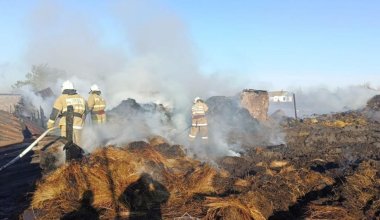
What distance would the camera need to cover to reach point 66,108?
326 inches

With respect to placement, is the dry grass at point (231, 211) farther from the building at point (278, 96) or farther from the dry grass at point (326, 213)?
the building at point (278, 96)

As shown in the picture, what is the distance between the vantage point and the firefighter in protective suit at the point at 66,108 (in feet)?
27.1

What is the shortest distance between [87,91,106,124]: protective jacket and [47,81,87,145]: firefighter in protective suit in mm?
1743

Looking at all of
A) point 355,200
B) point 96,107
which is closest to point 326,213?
point 355,200

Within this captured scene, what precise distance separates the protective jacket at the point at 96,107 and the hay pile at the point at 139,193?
3532mm

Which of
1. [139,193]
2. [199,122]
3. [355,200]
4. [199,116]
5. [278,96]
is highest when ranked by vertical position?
[278,96]

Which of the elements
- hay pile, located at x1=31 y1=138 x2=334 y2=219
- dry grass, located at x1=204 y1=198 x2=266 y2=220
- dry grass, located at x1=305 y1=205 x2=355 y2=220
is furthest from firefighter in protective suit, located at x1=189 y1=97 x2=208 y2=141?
dry grass, located at x1=204 y1=198 x2=266 y2=220

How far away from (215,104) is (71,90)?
42.2 ft

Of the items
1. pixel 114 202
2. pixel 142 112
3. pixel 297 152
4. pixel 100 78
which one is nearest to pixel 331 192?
pixel 114 202

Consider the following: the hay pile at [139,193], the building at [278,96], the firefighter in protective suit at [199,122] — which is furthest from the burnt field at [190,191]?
the building at [278,96]

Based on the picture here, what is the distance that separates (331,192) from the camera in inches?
292

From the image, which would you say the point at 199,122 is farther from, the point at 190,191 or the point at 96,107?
the point at 190,191

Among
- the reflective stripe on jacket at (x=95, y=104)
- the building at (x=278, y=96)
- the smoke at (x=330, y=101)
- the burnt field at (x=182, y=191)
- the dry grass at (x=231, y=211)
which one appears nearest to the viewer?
the dry grass at (x=231, y=211)

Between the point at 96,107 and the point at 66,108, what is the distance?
7.77ft
